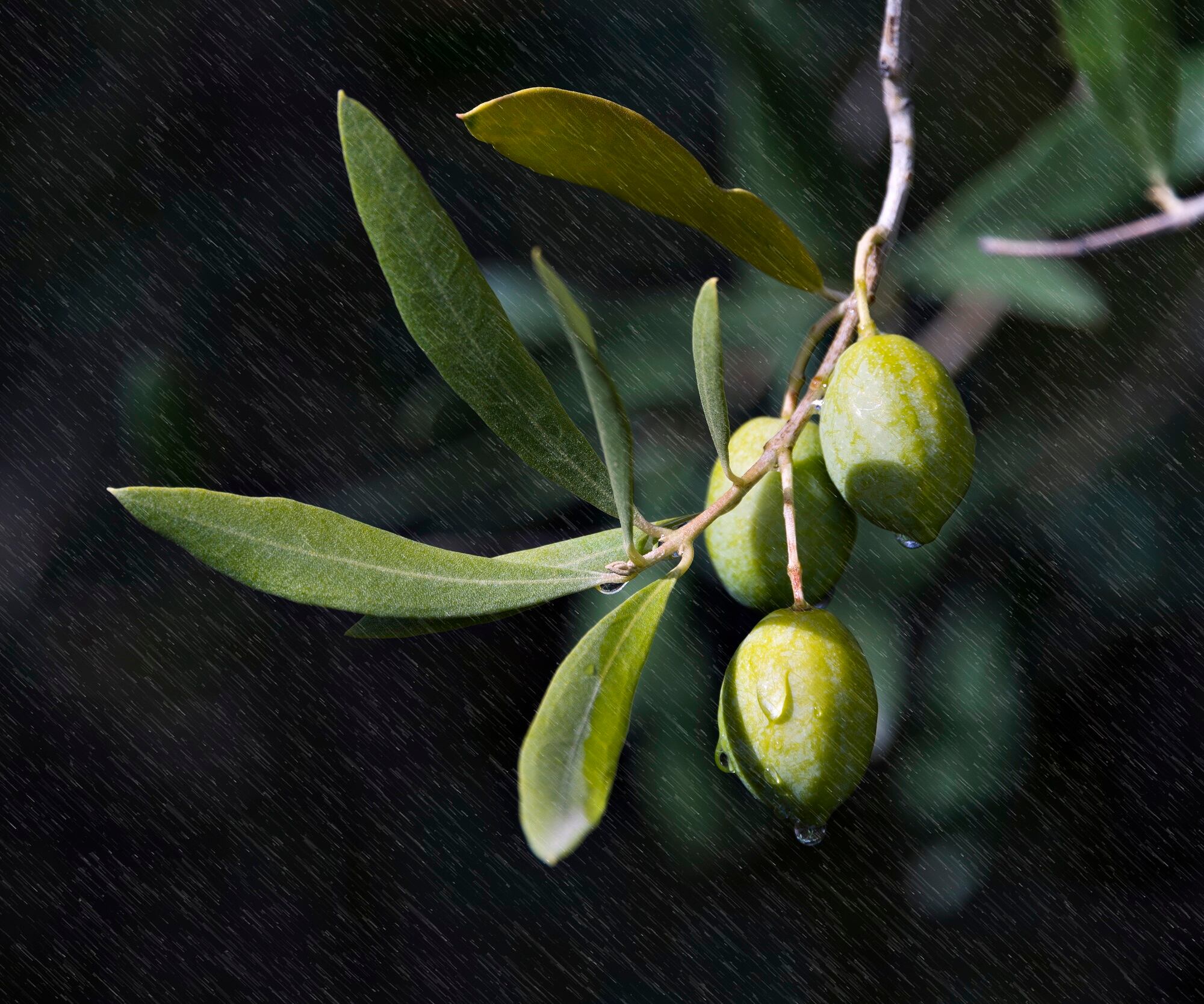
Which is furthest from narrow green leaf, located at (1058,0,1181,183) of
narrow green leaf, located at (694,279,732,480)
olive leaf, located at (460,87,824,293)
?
narrow green leaf, located at (694,279,732,480)

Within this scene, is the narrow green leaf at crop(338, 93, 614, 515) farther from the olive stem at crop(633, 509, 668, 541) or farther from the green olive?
the green olive

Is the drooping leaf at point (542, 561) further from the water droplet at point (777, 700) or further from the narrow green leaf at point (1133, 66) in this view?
the narrow green leaf at point (1133, 66)

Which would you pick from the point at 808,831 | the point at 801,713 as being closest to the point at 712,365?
the point at 801,713

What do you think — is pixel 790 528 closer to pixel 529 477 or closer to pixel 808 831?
pixel 808 831

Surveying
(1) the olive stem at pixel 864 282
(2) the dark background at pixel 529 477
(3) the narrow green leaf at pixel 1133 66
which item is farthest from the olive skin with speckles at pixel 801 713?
(2) the dark background at pixel 529 477

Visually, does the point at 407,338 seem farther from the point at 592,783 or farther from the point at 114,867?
the point at 114,867
